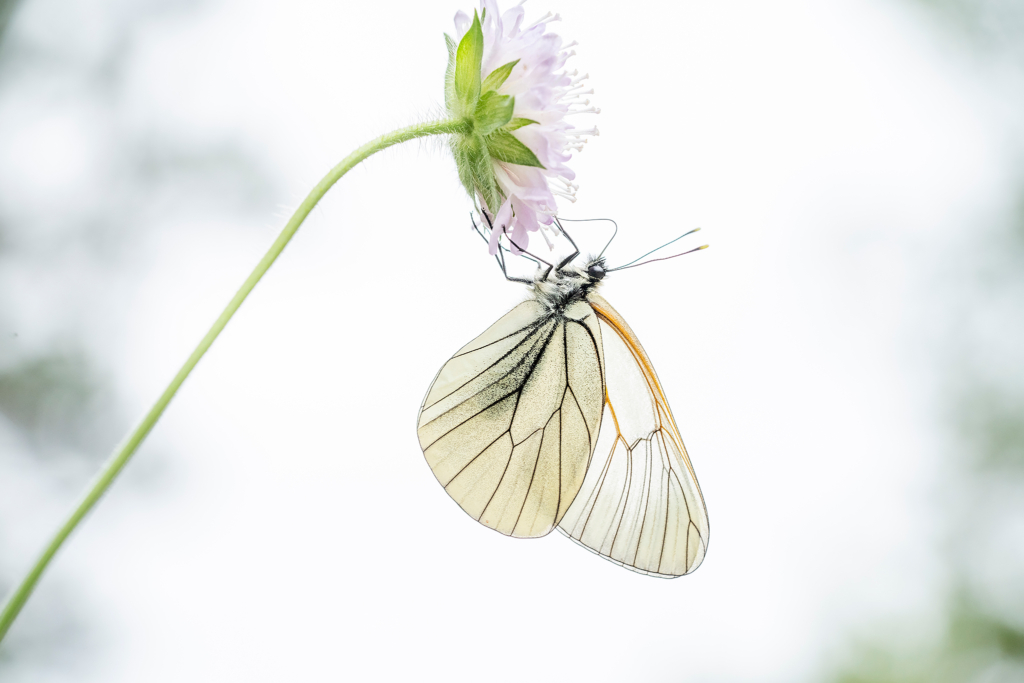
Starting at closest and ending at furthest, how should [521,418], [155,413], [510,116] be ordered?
[155,413], [510,116], [521,418]

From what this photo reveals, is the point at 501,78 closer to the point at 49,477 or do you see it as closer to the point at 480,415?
the point at 480,415

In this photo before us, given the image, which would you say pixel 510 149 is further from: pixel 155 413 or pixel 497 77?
pixel 155 413

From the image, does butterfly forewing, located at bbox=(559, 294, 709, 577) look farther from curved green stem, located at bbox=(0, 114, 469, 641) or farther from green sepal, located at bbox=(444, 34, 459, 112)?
curved green stem, located at bbox=(0, 114, 469, 641)

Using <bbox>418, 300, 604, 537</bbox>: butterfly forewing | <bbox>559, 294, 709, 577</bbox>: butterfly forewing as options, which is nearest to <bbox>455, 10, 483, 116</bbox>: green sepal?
<bbox>418, 300, 604, 537</bbox>: butterfly forewing

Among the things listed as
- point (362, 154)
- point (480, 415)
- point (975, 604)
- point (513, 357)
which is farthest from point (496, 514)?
point (975, 604)

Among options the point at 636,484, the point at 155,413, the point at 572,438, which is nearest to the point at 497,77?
the point at 155,413
